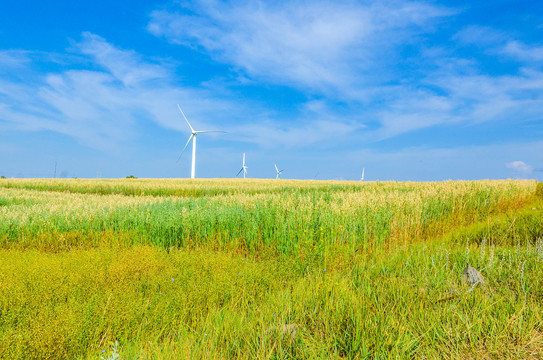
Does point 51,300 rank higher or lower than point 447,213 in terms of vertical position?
lower

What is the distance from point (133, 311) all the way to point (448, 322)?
3.28 meters

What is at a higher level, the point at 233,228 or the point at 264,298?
the point at 233,228

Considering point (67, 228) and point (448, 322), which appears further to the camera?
point (67, 228)

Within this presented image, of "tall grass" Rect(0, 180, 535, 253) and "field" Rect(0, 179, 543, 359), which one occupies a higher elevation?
"tall grass" Rect(0, 180, 535, 253)

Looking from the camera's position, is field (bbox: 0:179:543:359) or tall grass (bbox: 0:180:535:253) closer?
field (bbox: 0:179:543:359)

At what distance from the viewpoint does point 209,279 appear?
Result: 4.71m

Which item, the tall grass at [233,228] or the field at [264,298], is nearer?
the field at [264,298]

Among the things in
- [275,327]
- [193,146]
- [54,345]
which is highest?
[193,146]

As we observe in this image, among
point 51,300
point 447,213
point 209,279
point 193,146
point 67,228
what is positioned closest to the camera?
point 51,300

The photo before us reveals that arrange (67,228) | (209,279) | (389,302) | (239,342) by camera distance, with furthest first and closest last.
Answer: (67,228) < (209,279) < (389,302) < (239,342)

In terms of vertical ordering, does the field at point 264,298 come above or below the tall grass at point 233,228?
below

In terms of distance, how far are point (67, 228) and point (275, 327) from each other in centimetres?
743

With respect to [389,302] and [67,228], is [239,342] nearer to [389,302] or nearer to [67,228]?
[389,302]

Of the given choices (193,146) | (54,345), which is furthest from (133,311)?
(193,146)
